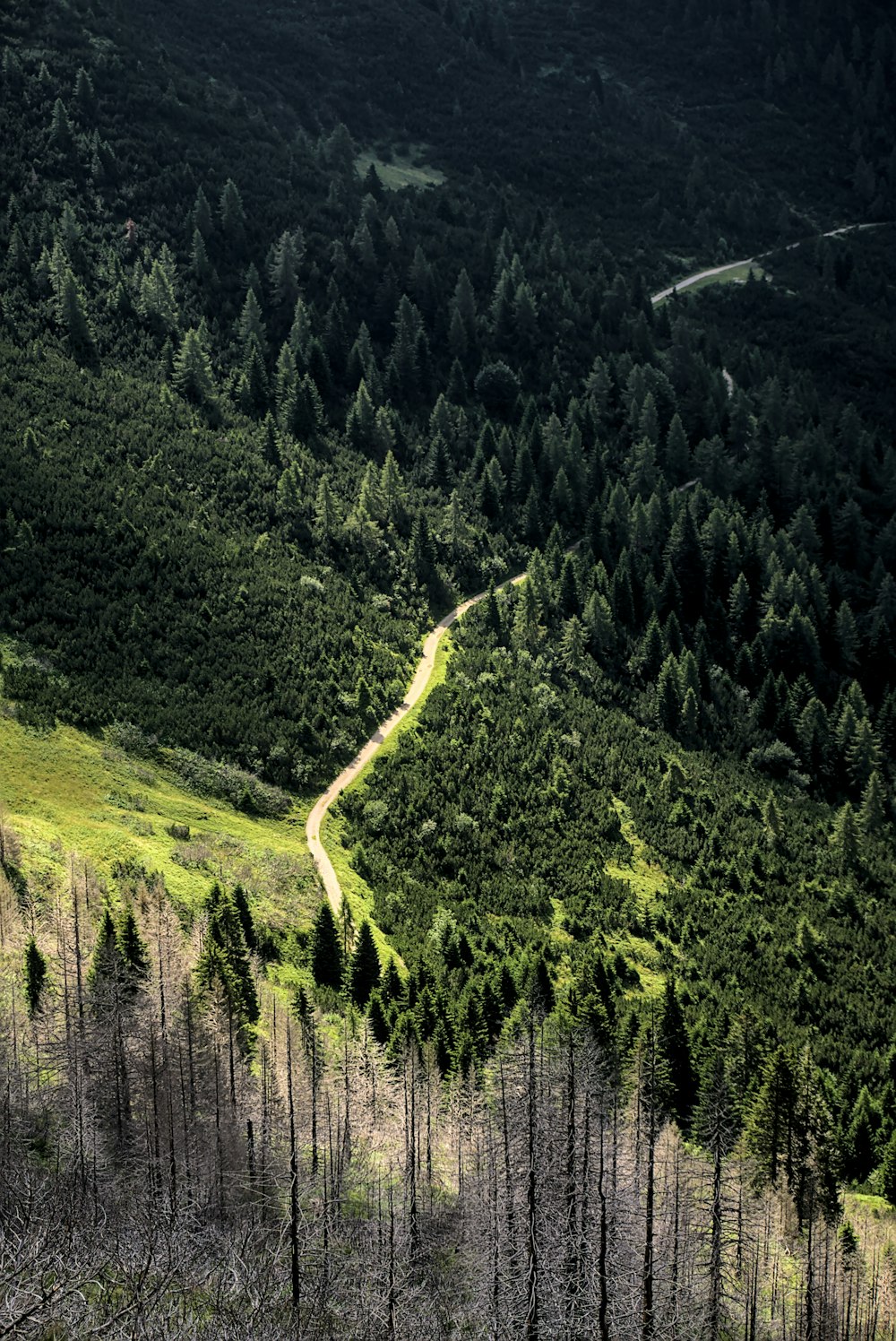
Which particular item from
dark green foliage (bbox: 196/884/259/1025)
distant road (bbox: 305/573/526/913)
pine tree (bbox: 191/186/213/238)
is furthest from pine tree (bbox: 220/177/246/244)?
dark green foliage (bbox: 196/884/259/1025)

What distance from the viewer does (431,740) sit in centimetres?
10419

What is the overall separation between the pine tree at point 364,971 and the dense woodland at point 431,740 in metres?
0.34

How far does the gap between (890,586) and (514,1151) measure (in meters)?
104

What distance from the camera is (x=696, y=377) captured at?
16338 cm

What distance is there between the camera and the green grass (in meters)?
72.4

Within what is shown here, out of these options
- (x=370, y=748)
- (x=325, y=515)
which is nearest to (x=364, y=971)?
(x=370, y=748)

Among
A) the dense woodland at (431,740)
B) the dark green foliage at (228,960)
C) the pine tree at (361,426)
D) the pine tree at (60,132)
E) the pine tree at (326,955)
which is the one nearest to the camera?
the dense woodland at (431,740)

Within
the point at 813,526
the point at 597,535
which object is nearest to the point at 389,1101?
A: the point at 597,535

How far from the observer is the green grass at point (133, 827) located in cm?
7244

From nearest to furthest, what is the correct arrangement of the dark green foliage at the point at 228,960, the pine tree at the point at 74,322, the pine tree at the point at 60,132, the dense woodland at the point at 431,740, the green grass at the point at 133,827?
the dense woodland at the point at 431,740 → the dark green foliage at the point at 228,960 → the green grass at the point at 133,827 → the pine tree at the point at 74,322 → the pine tree at the point at 60,132

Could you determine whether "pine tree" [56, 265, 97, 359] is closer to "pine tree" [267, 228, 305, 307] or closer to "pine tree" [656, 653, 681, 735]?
"pine tree" [267, 228, 305, 307]

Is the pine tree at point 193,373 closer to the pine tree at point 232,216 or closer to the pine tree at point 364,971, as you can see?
the pine tree at point 232,216

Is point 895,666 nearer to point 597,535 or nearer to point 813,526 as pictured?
point 813,526

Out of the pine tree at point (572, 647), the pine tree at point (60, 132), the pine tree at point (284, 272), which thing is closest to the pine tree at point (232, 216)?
the pine tree at point (284, 272)
